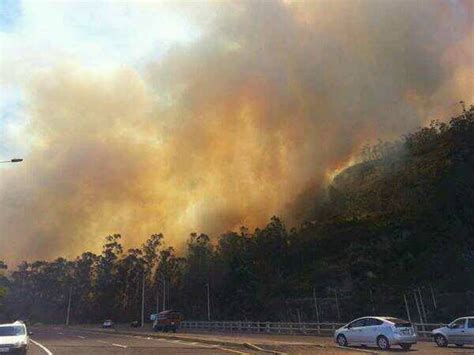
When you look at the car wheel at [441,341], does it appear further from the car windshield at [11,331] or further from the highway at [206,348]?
the car windshield at [11,331]

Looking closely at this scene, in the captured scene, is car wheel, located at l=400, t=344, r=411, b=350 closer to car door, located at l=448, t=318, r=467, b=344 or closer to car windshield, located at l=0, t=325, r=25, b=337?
car door, located at l=448, t=318, r=467, b=344

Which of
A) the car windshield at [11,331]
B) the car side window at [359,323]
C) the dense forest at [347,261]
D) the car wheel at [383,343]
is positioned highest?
the dense forest at [347,261]

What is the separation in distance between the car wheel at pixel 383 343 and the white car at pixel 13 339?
17764mm

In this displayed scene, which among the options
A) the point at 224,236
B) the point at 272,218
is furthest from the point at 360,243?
the point at 224,236

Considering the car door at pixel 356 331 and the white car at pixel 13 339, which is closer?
the white car at pixel 13 339

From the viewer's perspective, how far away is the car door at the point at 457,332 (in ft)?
82.8

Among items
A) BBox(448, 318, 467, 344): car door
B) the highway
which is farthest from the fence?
BBox(448, 318, 467, 344): car door

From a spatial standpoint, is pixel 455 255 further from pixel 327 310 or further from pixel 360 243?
pixel 360 243

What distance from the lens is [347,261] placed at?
80.8 meters

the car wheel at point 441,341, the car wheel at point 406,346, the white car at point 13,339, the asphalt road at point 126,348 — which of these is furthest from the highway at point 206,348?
the white car at point 13,339

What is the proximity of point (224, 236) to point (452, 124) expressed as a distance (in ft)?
212

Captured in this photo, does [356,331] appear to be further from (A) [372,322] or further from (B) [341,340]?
(B) [341,340]

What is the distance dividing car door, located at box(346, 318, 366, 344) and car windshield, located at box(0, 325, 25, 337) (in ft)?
57.9

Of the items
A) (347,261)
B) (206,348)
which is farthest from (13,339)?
(347,261)
